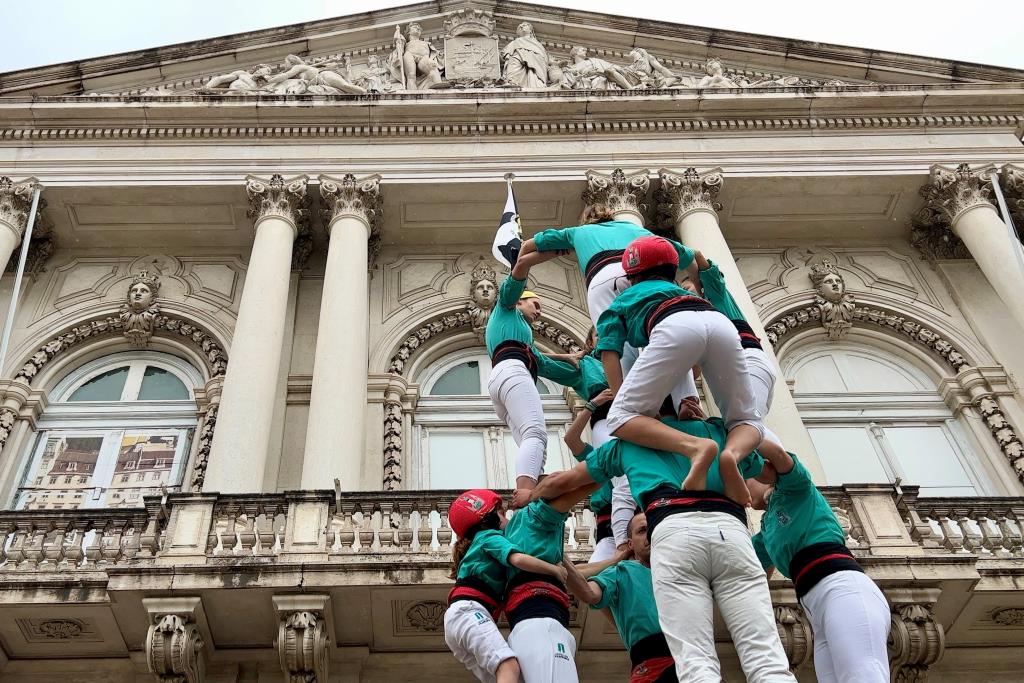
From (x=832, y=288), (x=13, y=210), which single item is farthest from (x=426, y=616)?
(x=13, y=210)

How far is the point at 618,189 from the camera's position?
15.5 meters

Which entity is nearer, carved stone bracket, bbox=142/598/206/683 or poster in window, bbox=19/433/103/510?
carved stone bracket, bbox=142/598/206/683

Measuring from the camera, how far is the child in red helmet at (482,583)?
5066 millimetres

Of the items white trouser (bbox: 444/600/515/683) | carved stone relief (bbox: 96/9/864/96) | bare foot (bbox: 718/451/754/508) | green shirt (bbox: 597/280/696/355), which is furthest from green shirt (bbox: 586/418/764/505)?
carved stone relief (bbox: 96/9/864/96)

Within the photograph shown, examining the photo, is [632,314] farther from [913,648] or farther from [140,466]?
[140,466]

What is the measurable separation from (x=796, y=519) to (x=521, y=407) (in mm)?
2129

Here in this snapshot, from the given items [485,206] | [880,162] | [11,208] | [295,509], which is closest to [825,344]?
[880,162]

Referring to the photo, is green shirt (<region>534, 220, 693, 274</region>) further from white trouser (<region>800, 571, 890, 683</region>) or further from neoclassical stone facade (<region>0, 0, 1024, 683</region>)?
neoclassical stone facade (<region>0, 0, 1024, 683</region>)

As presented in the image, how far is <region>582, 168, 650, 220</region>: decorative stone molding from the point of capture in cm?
1541

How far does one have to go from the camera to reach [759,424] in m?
5.04

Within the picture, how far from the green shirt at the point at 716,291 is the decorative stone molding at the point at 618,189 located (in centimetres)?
898

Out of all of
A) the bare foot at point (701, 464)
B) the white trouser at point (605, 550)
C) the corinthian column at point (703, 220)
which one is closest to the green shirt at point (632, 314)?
the bare foot at point (701, 464)

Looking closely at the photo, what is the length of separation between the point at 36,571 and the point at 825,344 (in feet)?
38.6

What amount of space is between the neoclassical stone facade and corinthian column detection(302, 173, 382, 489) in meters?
0.05
